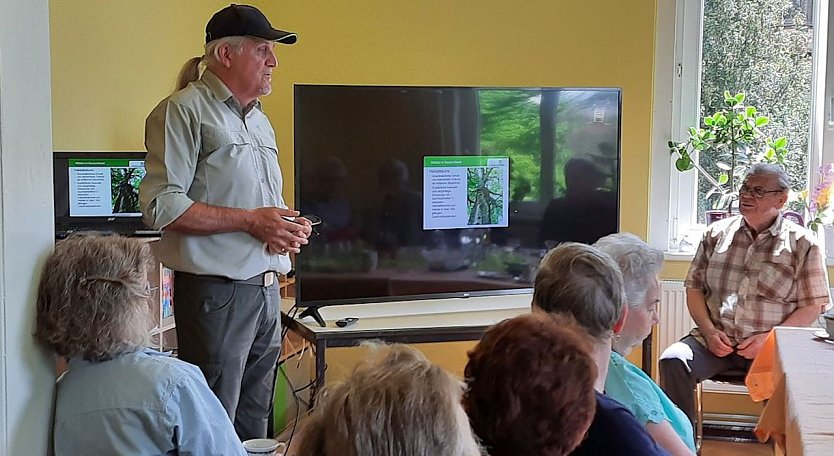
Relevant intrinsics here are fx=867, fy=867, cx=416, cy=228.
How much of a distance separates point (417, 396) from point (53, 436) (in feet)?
2.97

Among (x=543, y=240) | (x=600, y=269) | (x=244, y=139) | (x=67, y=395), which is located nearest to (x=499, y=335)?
(x=600, y=269)

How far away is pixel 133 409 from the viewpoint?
1.52m

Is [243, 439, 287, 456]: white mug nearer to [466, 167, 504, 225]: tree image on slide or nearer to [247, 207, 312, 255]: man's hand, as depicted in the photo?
[247, 207, 312, 255]: man's hand

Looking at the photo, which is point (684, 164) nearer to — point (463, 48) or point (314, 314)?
point (463, 48)

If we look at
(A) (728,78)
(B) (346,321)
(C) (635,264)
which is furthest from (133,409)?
(A) (728,78)

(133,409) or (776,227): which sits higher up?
(776,227)

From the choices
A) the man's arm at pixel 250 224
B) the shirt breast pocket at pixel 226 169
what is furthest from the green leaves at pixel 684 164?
the shirt breast pocket at pixel 226 169

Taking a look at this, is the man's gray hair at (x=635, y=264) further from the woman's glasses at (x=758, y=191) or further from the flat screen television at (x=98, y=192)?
the flat screen television at (x=98, y=192)

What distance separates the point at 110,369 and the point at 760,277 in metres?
2.83

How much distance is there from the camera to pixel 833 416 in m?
2.12

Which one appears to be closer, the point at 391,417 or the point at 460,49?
the point at 391,417

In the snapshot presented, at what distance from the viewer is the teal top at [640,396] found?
187 cm

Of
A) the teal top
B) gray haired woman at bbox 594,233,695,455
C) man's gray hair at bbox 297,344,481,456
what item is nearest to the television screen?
gray haired woman at bbox 594,233,695,455

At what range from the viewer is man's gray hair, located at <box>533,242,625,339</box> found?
180 centimetres
